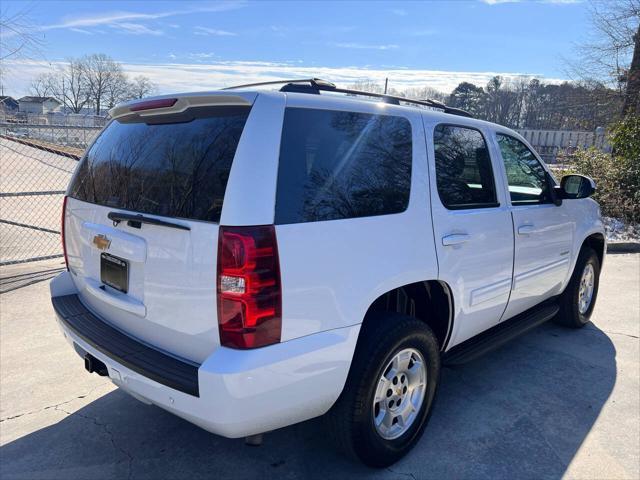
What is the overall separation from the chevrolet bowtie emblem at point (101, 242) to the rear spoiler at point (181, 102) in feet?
2.30

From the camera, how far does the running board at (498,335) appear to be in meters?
3.20

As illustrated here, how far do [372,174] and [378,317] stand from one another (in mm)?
764

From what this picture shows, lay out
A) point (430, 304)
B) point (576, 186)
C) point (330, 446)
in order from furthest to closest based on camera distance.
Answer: point (576, 186)
point (430, 304)
point (330, 446)

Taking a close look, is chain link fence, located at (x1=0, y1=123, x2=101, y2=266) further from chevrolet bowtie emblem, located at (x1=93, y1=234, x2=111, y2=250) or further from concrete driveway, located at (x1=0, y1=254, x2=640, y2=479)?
concrete driveway, located at (x1=0, y1=254, x2=640, y2=479)

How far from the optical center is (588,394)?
3605 millimetres

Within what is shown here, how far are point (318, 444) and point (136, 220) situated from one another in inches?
67.3

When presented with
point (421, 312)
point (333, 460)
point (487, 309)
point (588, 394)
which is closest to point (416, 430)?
point (333, 460)

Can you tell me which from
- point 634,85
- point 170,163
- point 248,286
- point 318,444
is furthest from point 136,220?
point 634,85

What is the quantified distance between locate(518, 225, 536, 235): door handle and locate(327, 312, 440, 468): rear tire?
126 centimetres

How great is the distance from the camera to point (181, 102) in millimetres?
2318

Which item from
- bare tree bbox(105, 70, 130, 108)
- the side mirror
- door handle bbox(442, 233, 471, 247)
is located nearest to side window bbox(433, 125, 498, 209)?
door handle bbox(442, 233, 471, 247)

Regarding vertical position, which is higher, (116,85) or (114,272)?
(116,85)

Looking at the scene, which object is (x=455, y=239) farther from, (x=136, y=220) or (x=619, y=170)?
(x=619, y=170)

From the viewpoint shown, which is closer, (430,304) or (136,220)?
(136,220)
